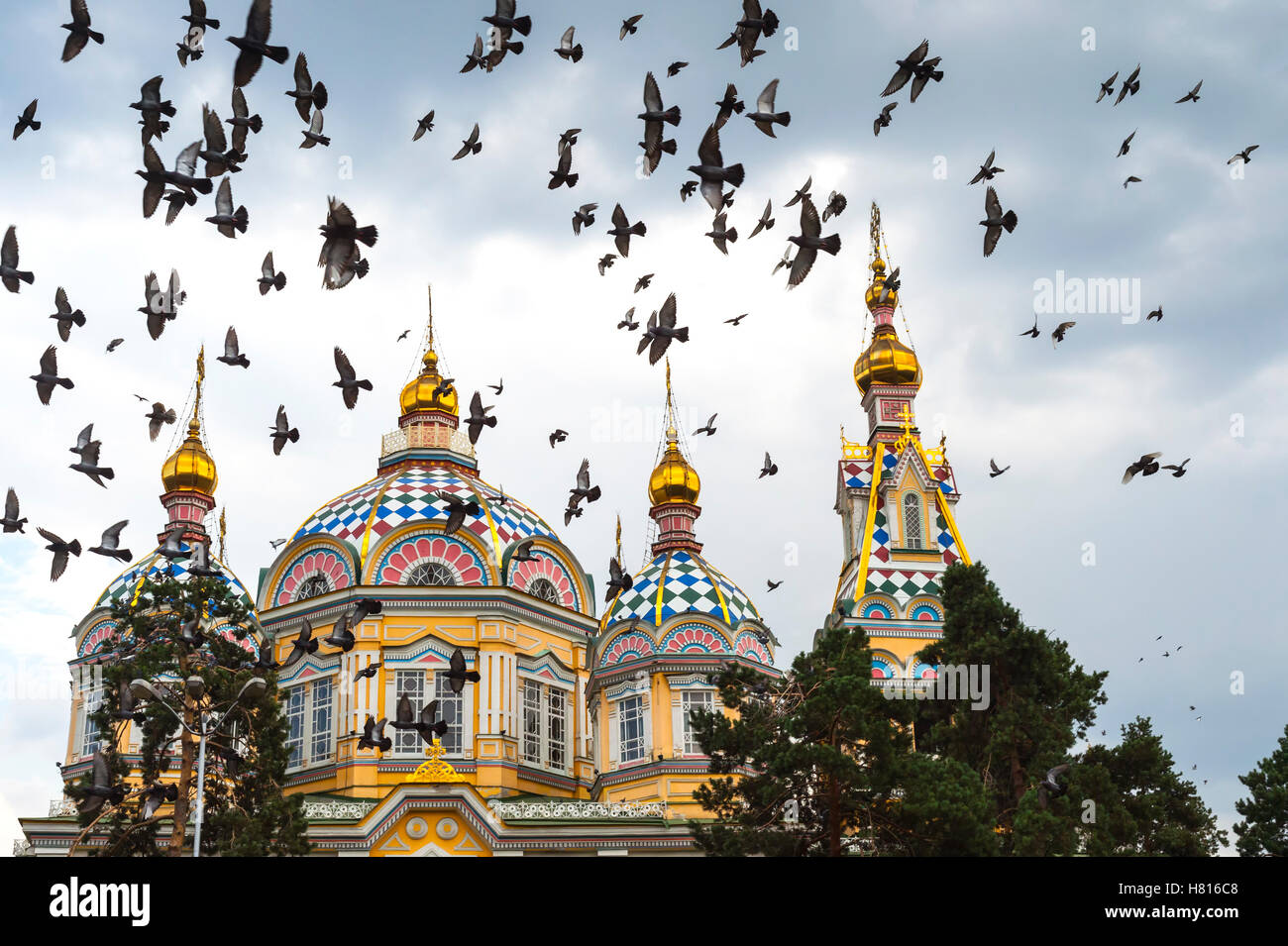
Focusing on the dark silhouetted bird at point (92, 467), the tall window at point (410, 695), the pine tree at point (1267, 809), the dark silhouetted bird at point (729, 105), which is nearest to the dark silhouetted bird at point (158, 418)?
the dark silhouetted bird at point (92, 467)

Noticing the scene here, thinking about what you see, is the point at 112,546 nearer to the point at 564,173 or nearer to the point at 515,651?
the point at 564,173

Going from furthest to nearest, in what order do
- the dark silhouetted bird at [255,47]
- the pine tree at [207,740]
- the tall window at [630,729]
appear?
the tall window at [630,729] < the pine tree at [207,740] < the dark silhouetted bird at [255,47]

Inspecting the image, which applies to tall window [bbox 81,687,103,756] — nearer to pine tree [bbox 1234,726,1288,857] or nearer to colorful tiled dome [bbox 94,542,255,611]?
colorful tiled dome [bbox 94,542,255,611]

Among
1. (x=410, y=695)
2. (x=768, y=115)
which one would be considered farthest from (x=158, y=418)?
(x=410, y=695)

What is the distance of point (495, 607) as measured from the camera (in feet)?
119

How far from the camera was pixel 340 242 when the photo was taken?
49.0 ft

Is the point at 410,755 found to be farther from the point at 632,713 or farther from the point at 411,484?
→ the point at 411,484

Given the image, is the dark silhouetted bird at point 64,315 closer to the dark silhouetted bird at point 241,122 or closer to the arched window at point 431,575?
the dark silhouetted bird at point 241,122

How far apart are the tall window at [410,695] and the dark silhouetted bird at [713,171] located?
72.2 ft

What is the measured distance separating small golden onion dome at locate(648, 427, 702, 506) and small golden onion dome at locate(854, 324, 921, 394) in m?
5.92

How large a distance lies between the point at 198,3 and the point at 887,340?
3010cm

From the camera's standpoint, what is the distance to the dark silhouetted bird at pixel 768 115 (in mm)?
15578

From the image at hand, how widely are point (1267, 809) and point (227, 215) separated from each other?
1127 inches
